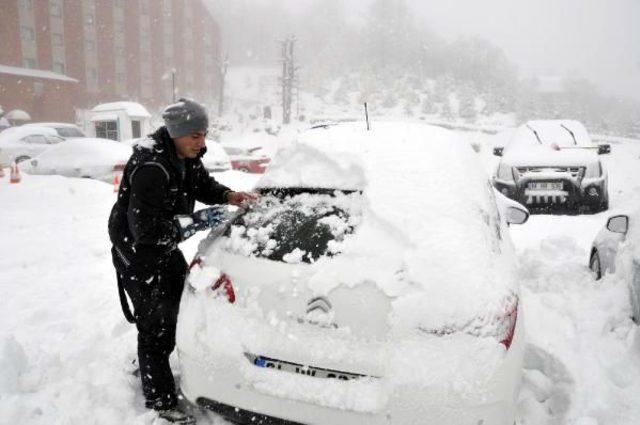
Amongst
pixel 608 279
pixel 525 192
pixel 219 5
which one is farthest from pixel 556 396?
pixel 219 5

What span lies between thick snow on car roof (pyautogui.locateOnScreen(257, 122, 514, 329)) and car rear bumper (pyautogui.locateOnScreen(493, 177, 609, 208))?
238 inches

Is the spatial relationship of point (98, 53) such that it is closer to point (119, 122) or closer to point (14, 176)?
point (119, 122)

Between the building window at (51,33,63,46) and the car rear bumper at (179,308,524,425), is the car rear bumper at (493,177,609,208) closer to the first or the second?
the car rear bumper at (179,308,524,425)

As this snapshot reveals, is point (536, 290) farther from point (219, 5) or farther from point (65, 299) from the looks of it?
point (219, 5)

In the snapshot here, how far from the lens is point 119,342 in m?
3.90

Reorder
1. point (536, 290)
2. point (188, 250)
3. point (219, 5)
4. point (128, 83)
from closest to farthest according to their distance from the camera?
point (536, 290)
point (188, 250)
point (128, 83)
point (219, 5)

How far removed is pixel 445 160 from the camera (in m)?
2.96

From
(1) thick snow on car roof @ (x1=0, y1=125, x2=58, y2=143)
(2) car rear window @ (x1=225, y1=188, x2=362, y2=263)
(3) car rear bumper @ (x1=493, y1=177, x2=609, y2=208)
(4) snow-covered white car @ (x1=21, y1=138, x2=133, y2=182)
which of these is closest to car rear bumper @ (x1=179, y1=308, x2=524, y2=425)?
(2) car rear window @ (x1=225, y1=188, x2=362, y2=263)

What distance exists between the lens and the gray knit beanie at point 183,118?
2822 millimetres

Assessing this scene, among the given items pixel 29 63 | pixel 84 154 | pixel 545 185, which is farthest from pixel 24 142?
pixel 29 63

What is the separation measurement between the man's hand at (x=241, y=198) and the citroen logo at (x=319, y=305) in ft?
3.13

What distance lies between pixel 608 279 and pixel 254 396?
318 centimetres

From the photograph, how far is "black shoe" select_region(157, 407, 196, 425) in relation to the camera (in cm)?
289

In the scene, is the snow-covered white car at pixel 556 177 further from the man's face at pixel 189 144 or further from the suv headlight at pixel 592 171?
the man's face at pixel 189 144
